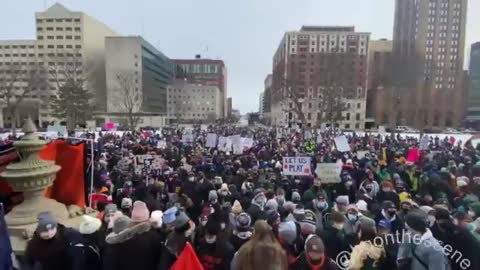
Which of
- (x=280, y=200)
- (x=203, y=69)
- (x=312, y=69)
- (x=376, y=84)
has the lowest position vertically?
(x=280, y=200)

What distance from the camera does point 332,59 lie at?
4616 cm

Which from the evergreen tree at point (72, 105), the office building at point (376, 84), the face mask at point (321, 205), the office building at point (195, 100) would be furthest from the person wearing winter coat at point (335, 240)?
the office building at point (195, 100)

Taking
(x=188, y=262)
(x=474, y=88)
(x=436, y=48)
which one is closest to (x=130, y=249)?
(x=188, y=262)

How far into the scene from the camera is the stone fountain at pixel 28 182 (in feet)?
14.3

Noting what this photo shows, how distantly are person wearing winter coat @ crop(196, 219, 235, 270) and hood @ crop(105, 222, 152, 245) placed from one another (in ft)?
2.02

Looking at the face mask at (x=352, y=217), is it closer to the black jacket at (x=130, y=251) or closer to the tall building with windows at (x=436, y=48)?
the black jacket at (x=130, y=251)

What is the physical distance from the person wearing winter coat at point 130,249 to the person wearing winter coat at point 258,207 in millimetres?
1896

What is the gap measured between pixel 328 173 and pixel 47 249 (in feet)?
21.1

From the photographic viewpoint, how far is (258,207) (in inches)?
233

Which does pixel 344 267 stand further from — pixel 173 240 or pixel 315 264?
pixel 173 240

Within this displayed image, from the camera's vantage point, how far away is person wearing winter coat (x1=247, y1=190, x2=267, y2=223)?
18.1 feet

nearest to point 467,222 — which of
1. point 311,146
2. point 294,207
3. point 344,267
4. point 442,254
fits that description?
point 442,254

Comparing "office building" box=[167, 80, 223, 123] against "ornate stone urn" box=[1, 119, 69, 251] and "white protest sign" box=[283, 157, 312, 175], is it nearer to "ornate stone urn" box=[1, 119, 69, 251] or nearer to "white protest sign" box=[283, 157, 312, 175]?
"white protest sign" box=[283, 157, 312, 175]

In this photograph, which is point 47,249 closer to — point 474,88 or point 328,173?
point 328,173
